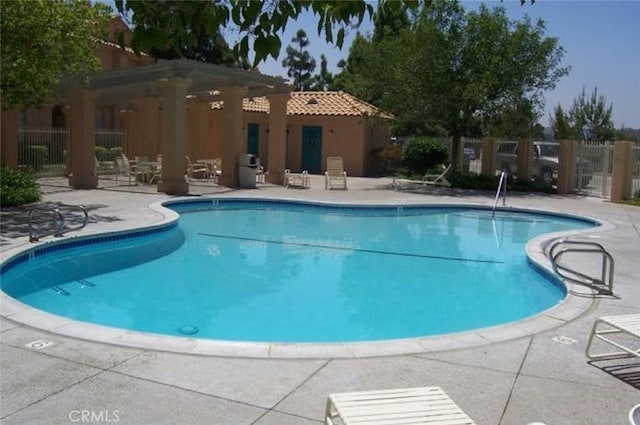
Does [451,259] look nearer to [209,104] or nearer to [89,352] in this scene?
[89,352]

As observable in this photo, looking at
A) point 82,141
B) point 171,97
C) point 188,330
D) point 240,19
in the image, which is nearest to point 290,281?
point 188,330

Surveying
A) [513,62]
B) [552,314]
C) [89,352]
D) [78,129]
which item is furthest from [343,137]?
[89,352]

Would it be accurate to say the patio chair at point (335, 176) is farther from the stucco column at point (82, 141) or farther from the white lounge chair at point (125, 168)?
the stucco column at point (82, 141)

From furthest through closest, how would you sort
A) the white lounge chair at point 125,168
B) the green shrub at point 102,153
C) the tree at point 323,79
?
the tree at point 323,79 < the green shrub at point 102,153 < the white lounge chair at point 125,168

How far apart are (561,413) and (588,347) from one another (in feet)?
4.44

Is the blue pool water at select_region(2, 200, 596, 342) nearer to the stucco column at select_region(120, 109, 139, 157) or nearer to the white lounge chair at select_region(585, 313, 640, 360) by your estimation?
the white lounge chair at select_region(585, 313, 640, 360)

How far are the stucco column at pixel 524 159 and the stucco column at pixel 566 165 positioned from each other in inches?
55.6

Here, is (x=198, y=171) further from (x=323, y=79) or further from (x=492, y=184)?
(x=323, y=79)

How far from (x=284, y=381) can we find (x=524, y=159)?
21.3 meters

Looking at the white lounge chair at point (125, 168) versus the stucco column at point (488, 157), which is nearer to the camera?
the white lounge chair at point (125, 168)

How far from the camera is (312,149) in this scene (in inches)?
1177

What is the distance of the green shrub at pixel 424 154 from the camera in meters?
26.9

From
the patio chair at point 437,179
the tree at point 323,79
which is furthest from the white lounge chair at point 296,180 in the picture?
the tree at point 323,79
